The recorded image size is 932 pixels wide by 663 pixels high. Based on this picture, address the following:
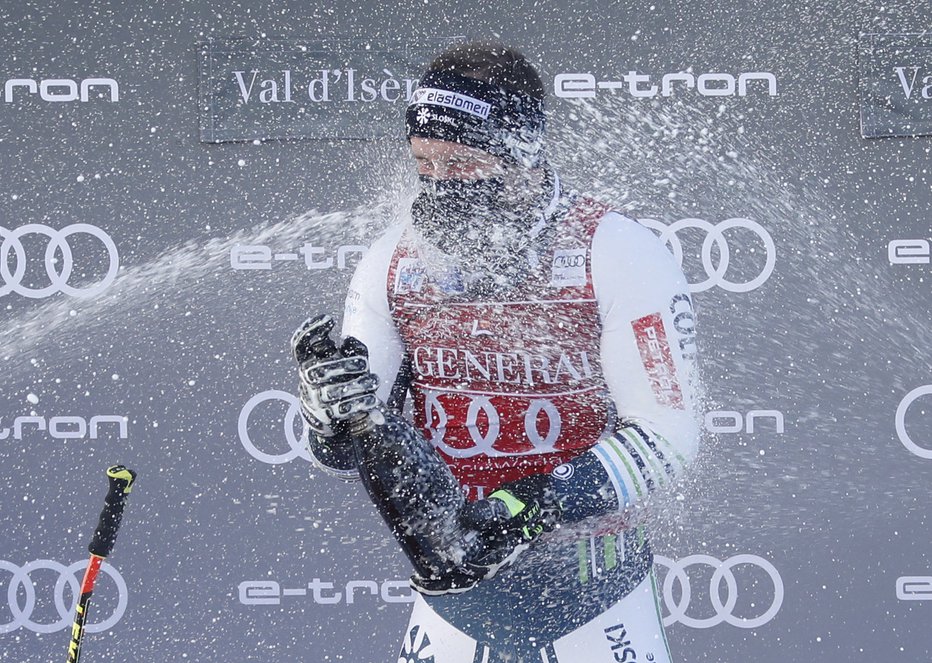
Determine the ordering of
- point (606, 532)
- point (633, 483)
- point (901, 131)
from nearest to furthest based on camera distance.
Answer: point (633, 483) < point (606, 532) < point (901, 131)

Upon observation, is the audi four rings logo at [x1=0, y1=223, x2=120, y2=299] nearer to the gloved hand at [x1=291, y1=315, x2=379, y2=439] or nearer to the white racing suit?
the white racing suit

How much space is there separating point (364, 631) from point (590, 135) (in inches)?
68.8

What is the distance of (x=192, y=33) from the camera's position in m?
3.55

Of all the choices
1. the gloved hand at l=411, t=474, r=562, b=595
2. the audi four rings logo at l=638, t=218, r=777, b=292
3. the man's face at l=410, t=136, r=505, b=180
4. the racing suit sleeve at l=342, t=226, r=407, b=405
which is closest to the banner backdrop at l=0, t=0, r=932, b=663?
the audi four rings logo at l=638, t=218, r=777, b=292

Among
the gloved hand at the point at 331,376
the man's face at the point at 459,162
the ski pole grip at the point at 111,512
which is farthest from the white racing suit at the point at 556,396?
the ski pole grip at the point at 111,512

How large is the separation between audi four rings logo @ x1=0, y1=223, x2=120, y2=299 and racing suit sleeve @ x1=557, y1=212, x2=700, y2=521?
81.7 inches

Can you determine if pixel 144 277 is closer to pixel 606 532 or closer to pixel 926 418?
pixel 606 532

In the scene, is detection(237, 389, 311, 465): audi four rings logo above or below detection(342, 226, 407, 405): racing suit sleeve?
below

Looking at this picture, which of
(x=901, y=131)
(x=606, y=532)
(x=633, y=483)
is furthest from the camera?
(x=901, y=131)

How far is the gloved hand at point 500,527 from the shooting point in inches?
73.4

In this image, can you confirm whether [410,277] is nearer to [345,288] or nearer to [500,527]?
[500,527]

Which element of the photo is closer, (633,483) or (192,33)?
(633,483)

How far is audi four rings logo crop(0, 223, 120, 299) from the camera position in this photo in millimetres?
3580

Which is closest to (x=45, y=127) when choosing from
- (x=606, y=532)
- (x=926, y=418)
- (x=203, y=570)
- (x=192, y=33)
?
(x=192, y=33)
